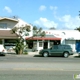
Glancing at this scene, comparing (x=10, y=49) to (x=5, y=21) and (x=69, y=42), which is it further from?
(x=69, y=42)

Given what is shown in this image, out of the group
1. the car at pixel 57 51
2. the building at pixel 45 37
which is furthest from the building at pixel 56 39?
the car at pixel 57 51

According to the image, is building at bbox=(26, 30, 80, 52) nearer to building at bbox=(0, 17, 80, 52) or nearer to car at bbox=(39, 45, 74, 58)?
building at bbox=(0, 17, 80, 52)

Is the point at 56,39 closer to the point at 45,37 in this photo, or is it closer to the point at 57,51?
the point at 45,37

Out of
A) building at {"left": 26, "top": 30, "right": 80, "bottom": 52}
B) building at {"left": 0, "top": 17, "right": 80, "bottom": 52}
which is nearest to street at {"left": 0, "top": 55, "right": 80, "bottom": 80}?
building at {"left": 0, "top": 17, "right": 80, "bottom": 52}

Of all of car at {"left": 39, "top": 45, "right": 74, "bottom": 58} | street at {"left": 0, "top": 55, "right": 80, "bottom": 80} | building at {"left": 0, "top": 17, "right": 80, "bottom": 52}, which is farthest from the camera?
building at {"left": 0, "top": 17, "right": 80, "bottom": 52}
